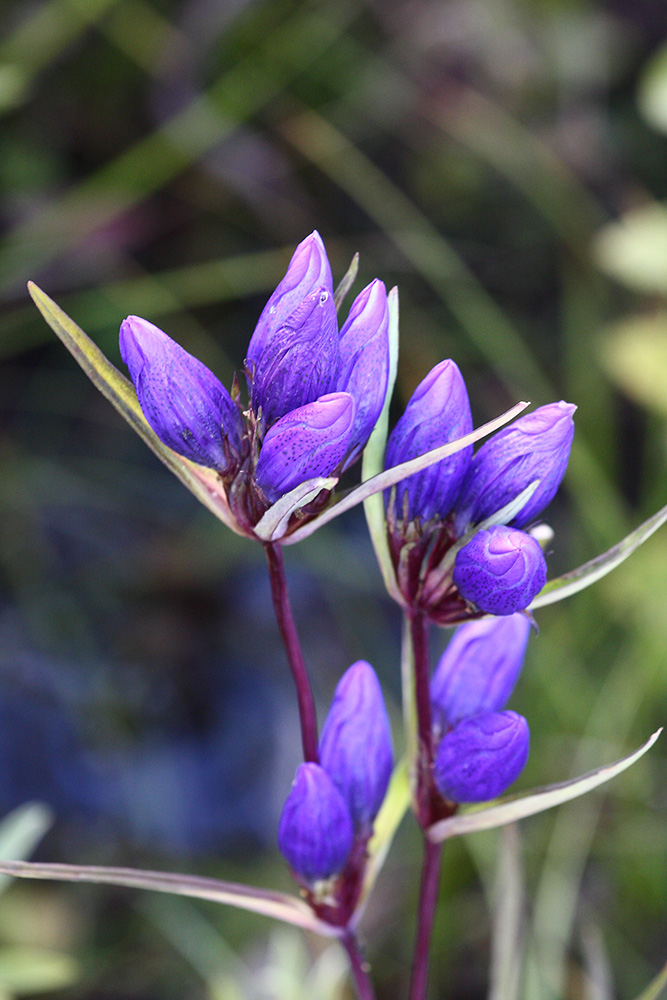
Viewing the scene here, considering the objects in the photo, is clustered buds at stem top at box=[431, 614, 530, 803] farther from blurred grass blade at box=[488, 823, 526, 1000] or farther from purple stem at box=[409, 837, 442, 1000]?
blurred grass blade at box=[488, 823, 526, 1000]

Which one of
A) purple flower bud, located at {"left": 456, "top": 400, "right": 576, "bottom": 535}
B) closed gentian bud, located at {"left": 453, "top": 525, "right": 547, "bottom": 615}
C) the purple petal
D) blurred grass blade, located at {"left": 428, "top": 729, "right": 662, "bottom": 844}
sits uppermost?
the purple petal

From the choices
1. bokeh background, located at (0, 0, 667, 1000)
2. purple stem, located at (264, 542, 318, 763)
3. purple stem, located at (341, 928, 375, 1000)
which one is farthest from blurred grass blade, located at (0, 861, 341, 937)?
bokeh background, located at (0, 0, 667, 1000)

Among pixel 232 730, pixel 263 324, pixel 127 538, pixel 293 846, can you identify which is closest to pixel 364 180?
pixel 127 538

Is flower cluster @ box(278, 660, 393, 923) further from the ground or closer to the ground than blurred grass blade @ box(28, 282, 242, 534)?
closer to the ground

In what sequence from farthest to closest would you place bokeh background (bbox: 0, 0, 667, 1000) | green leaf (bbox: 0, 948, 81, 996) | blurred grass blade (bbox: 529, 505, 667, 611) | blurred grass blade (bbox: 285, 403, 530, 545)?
bokeh background (bbox: 0, 0, 667, 1000) → green leaf (bbox: 0, 948, 81, 996) → blurred grass blade (bbox: 529, 505, 667, 611) → blurred grass blade (bbox: 285, 403, 530, 545)

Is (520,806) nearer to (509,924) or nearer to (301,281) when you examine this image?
(509,924)

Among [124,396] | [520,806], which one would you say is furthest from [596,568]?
[124,396]

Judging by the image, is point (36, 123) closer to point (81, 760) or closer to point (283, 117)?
point (283, 117)
